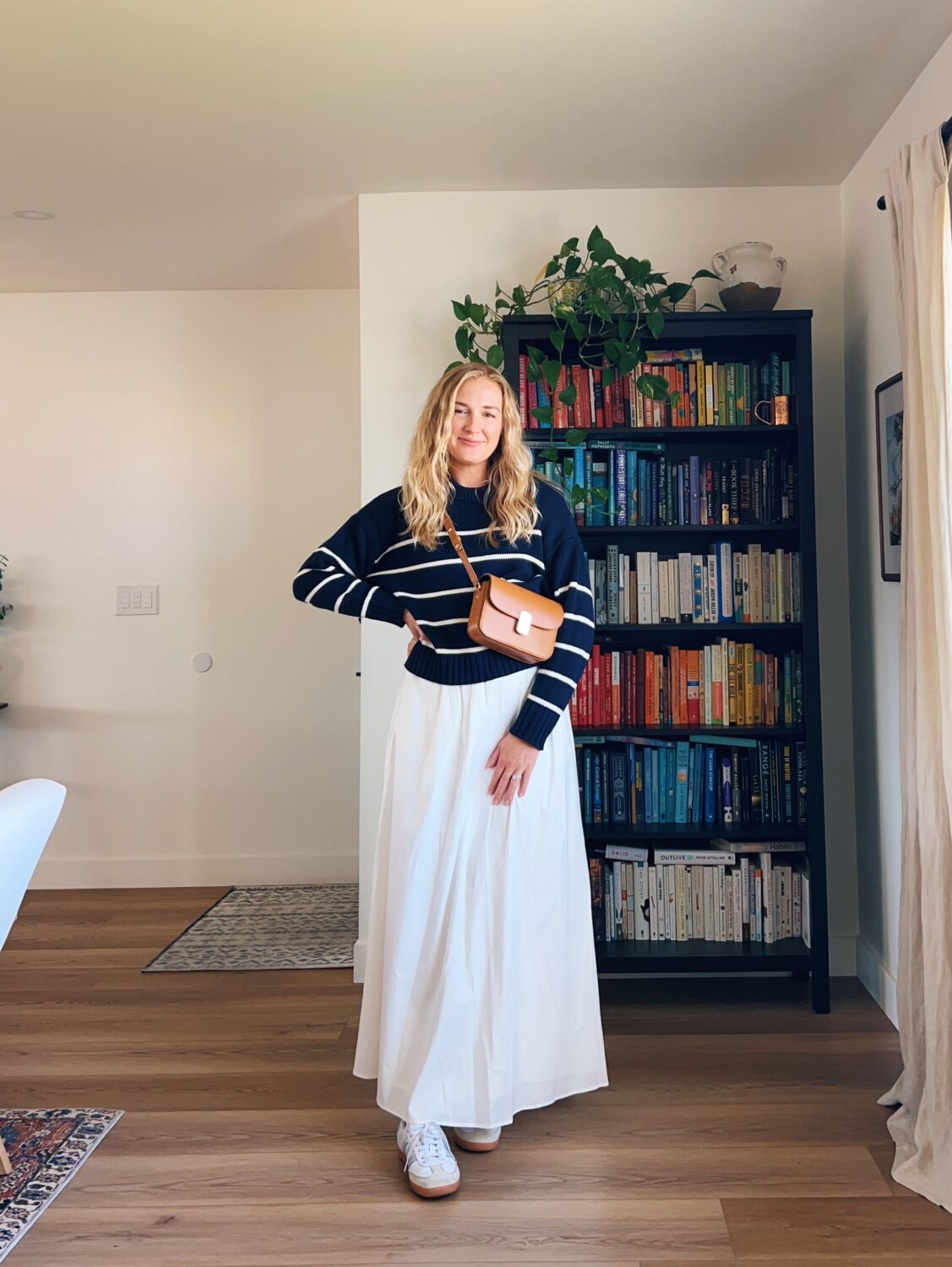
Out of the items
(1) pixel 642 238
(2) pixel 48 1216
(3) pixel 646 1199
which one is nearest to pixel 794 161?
(1) pixel 642 238

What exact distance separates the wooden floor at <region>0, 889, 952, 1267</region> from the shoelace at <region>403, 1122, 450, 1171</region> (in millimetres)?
70

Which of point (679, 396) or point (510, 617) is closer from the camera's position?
point (510, 617)

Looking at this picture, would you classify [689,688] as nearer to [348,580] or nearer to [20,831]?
[348,580]

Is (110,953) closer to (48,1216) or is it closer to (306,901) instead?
(306,901)

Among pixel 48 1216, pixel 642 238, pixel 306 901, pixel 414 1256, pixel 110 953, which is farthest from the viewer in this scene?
pixel 306 901

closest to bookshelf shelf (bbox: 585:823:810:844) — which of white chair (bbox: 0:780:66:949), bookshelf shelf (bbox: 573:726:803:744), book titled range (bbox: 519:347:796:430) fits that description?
bookshelf shelf (bbox: 573:726:803:744)

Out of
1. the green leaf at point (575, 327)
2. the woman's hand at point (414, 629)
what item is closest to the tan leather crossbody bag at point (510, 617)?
the woman's hand at point (414, 629)

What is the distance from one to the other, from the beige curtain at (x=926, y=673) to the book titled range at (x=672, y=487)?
0.76 m

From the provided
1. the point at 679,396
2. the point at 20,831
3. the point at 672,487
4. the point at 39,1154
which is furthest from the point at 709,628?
the point at 39,1154

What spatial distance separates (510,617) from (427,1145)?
3.37ft

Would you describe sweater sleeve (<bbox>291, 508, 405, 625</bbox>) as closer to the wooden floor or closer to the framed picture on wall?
the wooden floor

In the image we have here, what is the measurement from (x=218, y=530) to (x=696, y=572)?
210 centimetres

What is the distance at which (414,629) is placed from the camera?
6.73 ft

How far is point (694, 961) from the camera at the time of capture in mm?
2789
